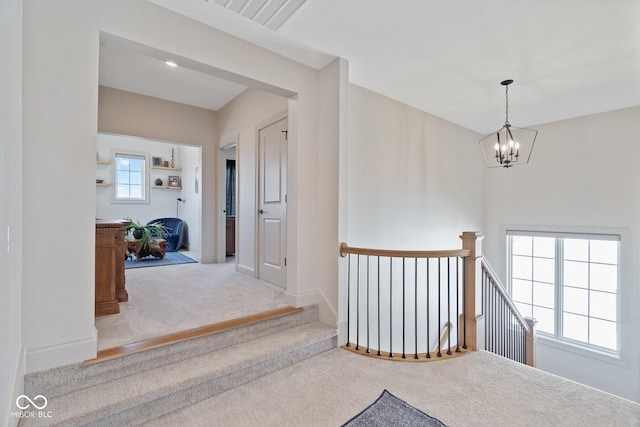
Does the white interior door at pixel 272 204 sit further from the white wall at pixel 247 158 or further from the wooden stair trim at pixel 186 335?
the wooden stair trim at pixel 186 335

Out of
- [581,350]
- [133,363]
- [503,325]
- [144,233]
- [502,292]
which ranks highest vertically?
[144,233]

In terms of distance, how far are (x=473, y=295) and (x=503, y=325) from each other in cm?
129

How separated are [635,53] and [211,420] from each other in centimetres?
454

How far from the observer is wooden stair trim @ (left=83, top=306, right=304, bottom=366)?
1899 millimetres

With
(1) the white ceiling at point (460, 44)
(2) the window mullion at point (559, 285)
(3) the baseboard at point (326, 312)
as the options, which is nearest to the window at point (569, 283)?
(2) the window mullion at point (559, 285)

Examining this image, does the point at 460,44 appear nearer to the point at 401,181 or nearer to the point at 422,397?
the point at 401,181

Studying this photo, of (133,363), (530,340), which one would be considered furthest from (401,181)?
(133,363)

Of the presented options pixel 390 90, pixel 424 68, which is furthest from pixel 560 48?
pixel 390 90

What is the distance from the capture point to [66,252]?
70.9 inches

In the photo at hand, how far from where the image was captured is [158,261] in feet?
17.3

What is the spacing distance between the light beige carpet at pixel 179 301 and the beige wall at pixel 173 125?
916 mm

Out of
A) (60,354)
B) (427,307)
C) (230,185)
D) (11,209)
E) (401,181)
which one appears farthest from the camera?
(230,185)

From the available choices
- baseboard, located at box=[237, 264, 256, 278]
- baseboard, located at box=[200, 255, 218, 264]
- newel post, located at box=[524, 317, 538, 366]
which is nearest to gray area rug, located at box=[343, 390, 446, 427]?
baseboard, located at box=[237, 264, 256, 278]

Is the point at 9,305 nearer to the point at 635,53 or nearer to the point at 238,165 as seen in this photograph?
the point at 238,165
